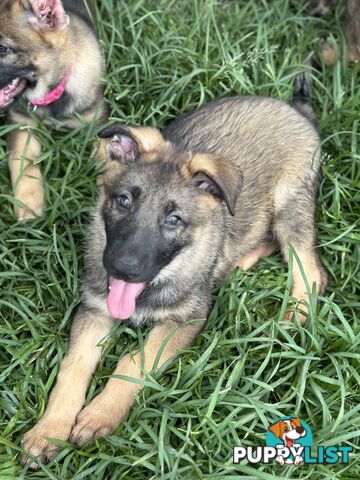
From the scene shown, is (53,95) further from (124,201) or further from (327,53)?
(327,53)

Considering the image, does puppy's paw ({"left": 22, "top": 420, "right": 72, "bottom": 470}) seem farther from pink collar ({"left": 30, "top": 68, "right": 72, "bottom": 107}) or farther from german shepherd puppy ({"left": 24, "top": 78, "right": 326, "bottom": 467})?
pink collar ({"left": 30, "top": 68, "right": 72, "bottom": 107})

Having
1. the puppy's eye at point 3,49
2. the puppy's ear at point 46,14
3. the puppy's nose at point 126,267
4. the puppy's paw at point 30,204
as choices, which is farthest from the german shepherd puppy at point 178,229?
the puppy's eye at point 3,49

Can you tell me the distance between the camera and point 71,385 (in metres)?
3.61

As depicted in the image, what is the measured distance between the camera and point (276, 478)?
3.26 meters

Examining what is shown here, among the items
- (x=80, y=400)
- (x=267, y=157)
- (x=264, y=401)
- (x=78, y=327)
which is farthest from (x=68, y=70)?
(x=264, y=401)

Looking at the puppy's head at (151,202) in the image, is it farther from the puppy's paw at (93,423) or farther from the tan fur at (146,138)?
the puppy's paw at (93,423)

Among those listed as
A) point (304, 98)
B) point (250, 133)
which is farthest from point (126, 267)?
point (304, 98)

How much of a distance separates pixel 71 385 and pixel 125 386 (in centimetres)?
31

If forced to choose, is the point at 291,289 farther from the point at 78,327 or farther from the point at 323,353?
the point at 78,327

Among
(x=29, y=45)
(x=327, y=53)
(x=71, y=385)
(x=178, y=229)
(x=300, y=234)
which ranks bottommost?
(x=71, y=385)

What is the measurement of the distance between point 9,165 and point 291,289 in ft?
7.56

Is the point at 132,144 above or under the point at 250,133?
above

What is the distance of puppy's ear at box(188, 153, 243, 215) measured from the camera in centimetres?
329

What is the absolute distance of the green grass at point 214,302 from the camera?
136 inches
